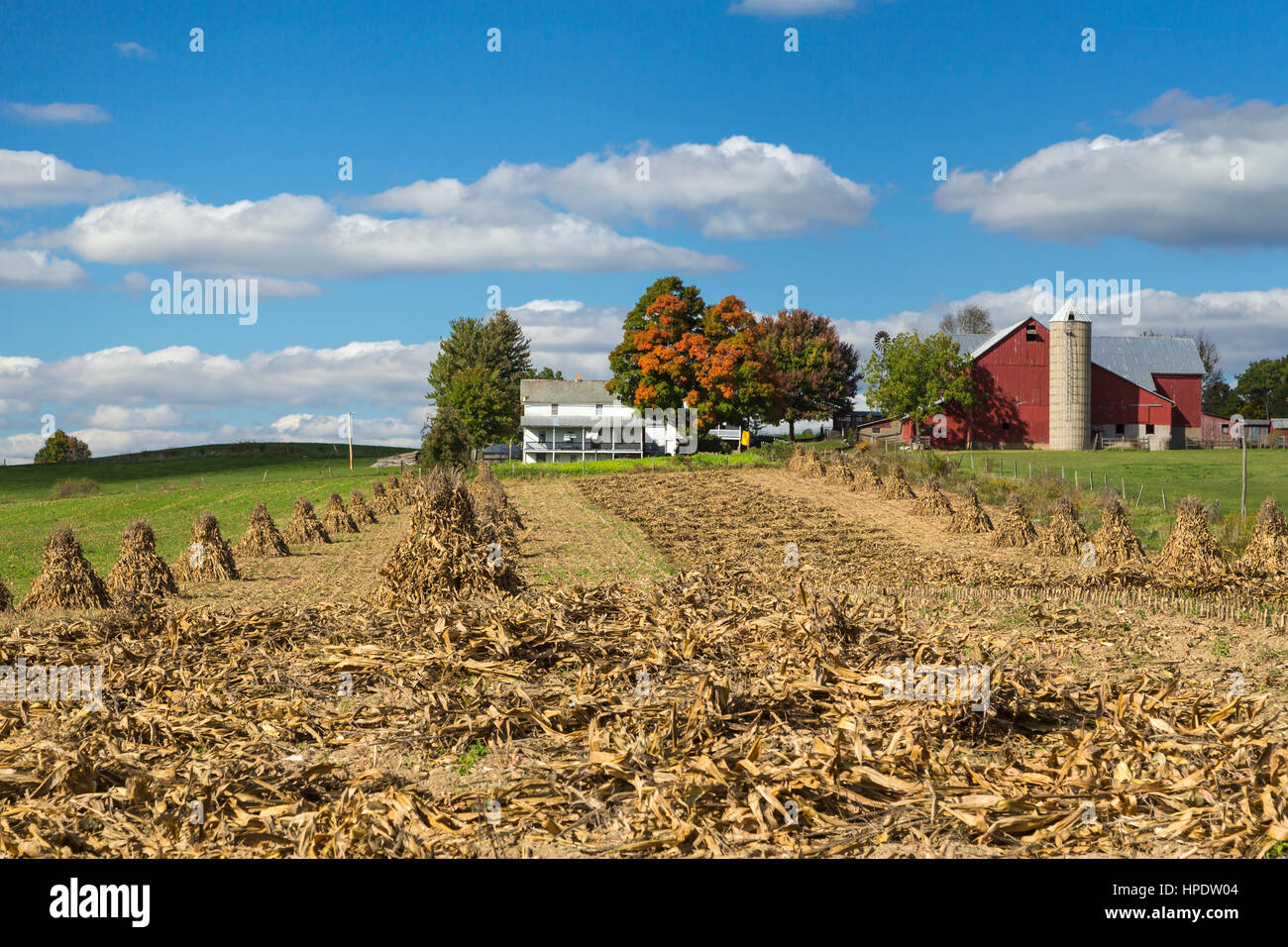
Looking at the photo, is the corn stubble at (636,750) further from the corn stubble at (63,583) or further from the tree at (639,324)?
the tree at (639,324)

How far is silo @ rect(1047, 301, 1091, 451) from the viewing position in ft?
229

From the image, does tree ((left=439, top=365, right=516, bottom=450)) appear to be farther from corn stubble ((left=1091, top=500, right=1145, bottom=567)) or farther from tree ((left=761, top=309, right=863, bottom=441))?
corn stubble ((left=1091, top=500, right=1145, bottom=567))

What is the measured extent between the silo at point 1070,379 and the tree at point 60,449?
299 feet

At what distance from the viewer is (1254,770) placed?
23.0 feet

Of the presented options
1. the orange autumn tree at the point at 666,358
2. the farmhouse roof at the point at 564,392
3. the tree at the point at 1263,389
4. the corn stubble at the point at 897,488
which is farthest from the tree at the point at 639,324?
the tree at the point at 1263,389

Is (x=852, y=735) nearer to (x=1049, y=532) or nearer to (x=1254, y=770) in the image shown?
(x=1254, y=770)

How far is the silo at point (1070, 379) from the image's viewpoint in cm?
6969

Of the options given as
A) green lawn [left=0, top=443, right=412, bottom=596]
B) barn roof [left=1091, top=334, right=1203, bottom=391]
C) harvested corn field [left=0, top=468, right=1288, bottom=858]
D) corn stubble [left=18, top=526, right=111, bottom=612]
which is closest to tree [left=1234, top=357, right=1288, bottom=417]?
barn roof [left=1091, top=334, right=1203, bottom=391]

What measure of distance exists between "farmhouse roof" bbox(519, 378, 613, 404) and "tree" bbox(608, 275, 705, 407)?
534 inches

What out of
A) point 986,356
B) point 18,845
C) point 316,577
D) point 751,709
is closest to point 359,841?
point 18,845

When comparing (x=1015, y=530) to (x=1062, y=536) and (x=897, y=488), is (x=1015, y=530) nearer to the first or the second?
(x=1062, y=536)

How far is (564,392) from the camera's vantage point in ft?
257

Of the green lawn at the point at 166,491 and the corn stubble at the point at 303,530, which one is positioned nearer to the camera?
the corn stubble at the point at 303,530

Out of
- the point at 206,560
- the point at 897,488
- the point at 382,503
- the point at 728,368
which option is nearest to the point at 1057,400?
the point at 728,368
